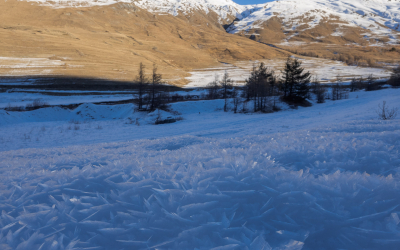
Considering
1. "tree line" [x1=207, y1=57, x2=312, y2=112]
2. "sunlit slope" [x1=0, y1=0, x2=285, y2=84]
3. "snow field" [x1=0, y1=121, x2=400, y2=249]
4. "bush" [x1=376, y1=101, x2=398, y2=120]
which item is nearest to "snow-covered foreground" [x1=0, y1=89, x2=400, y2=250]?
"snow field" [x1=0, y1=121, x2=400, y2=249]

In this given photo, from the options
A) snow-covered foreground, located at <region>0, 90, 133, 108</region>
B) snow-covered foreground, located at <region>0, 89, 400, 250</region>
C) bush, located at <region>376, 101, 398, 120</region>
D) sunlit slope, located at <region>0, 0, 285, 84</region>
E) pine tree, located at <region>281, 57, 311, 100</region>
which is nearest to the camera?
snow-covered foreground, located at <region>0, 89, 400, 250</region>

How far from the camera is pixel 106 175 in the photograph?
4.21ft

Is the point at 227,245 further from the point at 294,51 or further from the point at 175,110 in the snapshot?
the point at 294,51

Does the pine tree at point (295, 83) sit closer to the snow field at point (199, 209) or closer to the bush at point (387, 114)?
the bush at point (387, 114)

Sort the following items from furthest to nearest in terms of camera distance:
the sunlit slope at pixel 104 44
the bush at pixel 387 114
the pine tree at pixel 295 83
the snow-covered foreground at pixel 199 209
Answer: the sunlit slope at pixel 104 44, the pine tree at pixel 295 83, the bush at pixel 387 114, the snow-covered foreground at pixel 199 209

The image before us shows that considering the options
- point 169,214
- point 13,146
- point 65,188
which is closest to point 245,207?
point 169,214

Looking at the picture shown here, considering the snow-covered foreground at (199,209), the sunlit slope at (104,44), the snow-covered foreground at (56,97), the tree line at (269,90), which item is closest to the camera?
the snow-covered foreground at (199,209)

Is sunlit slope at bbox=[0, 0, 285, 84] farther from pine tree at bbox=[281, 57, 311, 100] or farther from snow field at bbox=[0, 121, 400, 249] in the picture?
snow field at bbox=[0, 121, 400, 249]

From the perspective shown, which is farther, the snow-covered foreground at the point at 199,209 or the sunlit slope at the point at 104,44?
the sunlit slope at the point at 104,44

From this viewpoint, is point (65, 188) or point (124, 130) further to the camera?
point (124, 130)

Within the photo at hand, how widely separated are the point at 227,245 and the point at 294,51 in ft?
527

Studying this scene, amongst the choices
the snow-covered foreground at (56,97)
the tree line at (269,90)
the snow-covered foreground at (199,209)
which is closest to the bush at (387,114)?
the snow-covered foreground at (199,209)

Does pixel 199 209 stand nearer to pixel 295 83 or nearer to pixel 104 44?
pixel 295 83

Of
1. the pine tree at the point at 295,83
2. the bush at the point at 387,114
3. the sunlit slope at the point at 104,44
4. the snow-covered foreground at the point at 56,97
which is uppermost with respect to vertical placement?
the sunlit slope at the point at 104,44
